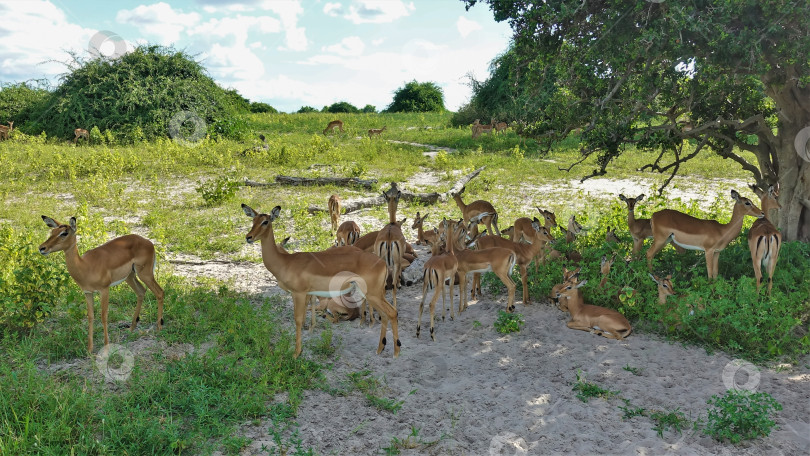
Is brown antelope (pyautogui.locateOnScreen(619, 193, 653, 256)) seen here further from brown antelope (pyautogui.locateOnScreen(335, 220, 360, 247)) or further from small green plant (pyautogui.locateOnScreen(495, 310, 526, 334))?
brown antelope (pyautogui.locateOnScreen(335, 220, 360, 247))

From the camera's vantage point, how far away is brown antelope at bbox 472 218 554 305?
7898 millimetres

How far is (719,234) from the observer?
7.51 meters

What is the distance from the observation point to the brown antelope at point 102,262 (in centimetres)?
567

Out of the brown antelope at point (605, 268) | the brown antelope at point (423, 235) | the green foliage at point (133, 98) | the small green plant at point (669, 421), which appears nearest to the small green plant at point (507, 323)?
the brown antelope at point (605, 268)

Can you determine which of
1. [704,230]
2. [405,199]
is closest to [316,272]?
[704,230]

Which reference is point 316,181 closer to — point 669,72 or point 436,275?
point 436,275

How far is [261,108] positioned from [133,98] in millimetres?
21156

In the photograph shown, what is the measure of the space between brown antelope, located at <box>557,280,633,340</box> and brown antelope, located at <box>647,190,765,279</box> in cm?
169

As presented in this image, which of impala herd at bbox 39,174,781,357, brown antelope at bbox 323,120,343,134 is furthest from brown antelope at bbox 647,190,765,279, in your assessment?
brown antelope at bbox 323,120,343,134

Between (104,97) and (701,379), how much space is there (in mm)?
24865

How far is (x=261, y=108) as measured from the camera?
4428cm

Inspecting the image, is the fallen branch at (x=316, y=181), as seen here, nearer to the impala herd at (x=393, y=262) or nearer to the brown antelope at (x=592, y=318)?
the impala herd at (x=393, y=262)

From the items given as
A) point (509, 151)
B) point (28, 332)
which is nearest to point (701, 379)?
point (28, 332)

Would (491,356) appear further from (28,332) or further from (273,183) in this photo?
(273,183)
